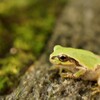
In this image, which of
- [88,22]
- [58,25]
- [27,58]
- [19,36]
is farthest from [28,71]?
[88,22]

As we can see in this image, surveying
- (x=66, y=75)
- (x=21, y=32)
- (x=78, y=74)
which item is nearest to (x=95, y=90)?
(x=78, y=74)

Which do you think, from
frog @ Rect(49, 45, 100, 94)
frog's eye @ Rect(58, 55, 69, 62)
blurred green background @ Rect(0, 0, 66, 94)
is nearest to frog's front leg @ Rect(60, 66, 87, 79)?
frog @ Rect(49, 45, 100, 94)

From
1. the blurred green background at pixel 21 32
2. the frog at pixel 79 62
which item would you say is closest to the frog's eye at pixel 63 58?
the frog at pixel 79 62

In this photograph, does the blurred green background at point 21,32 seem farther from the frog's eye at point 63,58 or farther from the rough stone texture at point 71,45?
the frog's eye at point 63,58

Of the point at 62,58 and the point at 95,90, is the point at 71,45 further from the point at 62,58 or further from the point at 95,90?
the point at 95,90

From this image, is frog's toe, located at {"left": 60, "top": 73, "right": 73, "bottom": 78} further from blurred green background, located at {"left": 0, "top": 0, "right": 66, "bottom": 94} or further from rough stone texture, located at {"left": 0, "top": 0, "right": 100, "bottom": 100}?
blurred green background, located at {"left": 0, "top": 0, "right": 66, "bottom": 94}

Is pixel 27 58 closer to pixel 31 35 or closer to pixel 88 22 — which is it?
pixel 31 35
